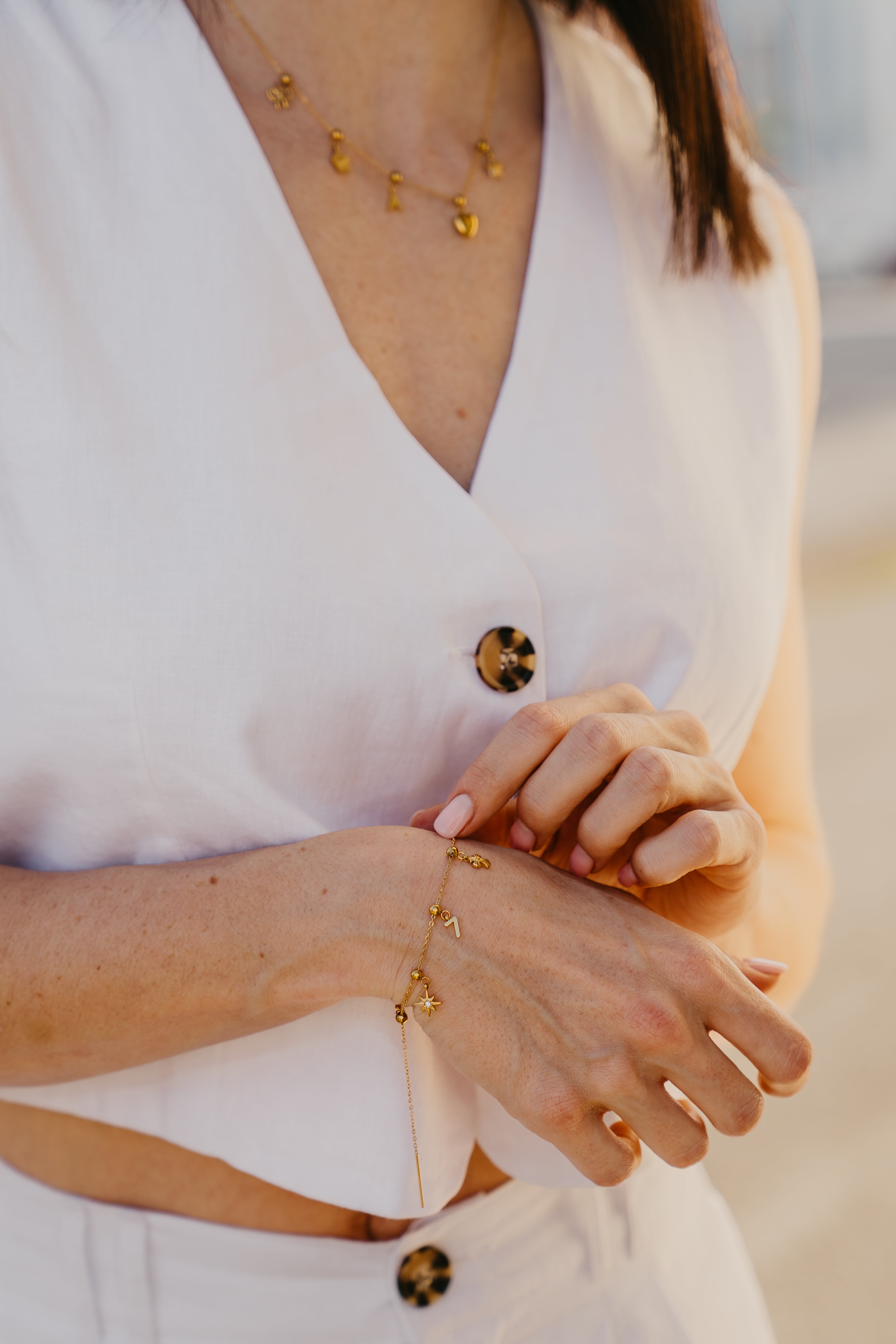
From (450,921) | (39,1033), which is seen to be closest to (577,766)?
(450,921)

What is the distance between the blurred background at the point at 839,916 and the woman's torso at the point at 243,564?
586mm

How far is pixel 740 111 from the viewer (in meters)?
1.17

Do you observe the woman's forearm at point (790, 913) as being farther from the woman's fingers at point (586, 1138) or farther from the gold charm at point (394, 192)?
the gold charm at point (394, 192)

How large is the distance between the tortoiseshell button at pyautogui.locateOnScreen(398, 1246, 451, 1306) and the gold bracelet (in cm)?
22

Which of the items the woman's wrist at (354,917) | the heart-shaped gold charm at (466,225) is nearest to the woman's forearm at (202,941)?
the woman's wrist at (354,917)

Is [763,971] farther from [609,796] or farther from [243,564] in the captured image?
→ [243,564]

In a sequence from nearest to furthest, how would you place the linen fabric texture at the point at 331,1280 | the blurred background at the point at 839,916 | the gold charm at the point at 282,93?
the linen fabric texture at the point at 331,1280, the gold charm at the point at 282,93, the blurred background at the point at 839,916

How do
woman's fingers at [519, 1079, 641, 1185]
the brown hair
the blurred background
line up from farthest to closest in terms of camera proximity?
1. the blurred background
2. the brown hair
3. woman's fingers at [519, 1079, 641, 1185]

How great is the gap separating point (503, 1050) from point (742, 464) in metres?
0.56

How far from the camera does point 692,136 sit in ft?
3.56

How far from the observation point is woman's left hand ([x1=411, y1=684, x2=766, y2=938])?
0.74m

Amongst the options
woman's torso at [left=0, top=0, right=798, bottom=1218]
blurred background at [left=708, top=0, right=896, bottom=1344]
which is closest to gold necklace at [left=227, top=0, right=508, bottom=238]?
woman's torso at [left=0, top=0, right=798, bottom=1218]

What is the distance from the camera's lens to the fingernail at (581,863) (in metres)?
0.78

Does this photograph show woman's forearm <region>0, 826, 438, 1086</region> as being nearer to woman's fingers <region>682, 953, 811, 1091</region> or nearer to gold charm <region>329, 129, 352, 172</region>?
woman's fingers <region>682, 953, 811, 1091</region>
